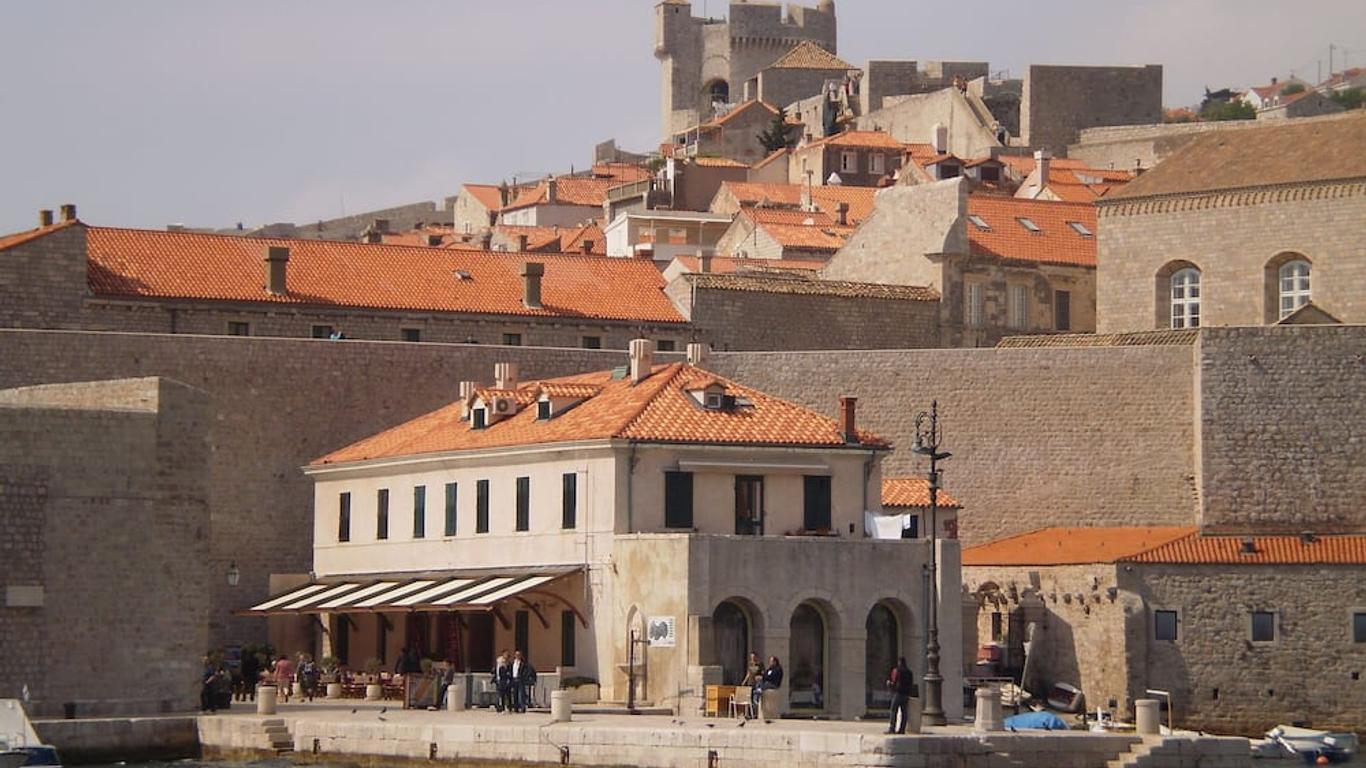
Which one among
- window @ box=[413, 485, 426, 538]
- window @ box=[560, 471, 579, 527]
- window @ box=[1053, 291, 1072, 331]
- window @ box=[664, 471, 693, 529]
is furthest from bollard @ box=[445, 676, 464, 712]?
window @ box=[1053, 291, 1072, 331]

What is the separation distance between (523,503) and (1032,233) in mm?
21611

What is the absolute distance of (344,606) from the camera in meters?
46.2

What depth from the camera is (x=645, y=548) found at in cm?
4191

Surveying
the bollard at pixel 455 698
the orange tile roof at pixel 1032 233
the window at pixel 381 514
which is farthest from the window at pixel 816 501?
the orange tile roof at pixel 1032 233

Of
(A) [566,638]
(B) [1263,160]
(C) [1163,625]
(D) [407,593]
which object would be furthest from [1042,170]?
(A) [566,638]

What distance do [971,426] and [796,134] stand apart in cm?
5874

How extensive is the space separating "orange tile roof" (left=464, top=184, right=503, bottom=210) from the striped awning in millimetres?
57645

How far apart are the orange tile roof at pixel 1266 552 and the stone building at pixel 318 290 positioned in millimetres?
12832

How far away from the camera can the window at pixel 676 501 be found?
143 feet

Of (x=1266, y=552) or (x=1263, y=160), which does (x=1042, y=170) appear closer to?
(x=1263, y=160)

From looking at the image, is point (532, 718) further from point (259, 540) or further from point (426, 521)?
point (259, 540)

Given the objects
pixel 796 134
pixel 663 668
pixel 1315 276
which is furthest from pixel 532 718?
pixel 796 134

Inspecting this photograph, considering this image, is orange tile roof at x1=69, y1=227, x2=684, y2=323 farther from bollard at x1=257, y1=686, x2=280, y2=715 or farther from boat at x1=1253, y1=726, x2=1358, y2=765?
boat at x1=1253, y1=726, x2=1358, y2=765

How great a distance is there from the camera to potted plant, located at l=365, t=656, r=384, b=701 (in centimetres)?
4359
